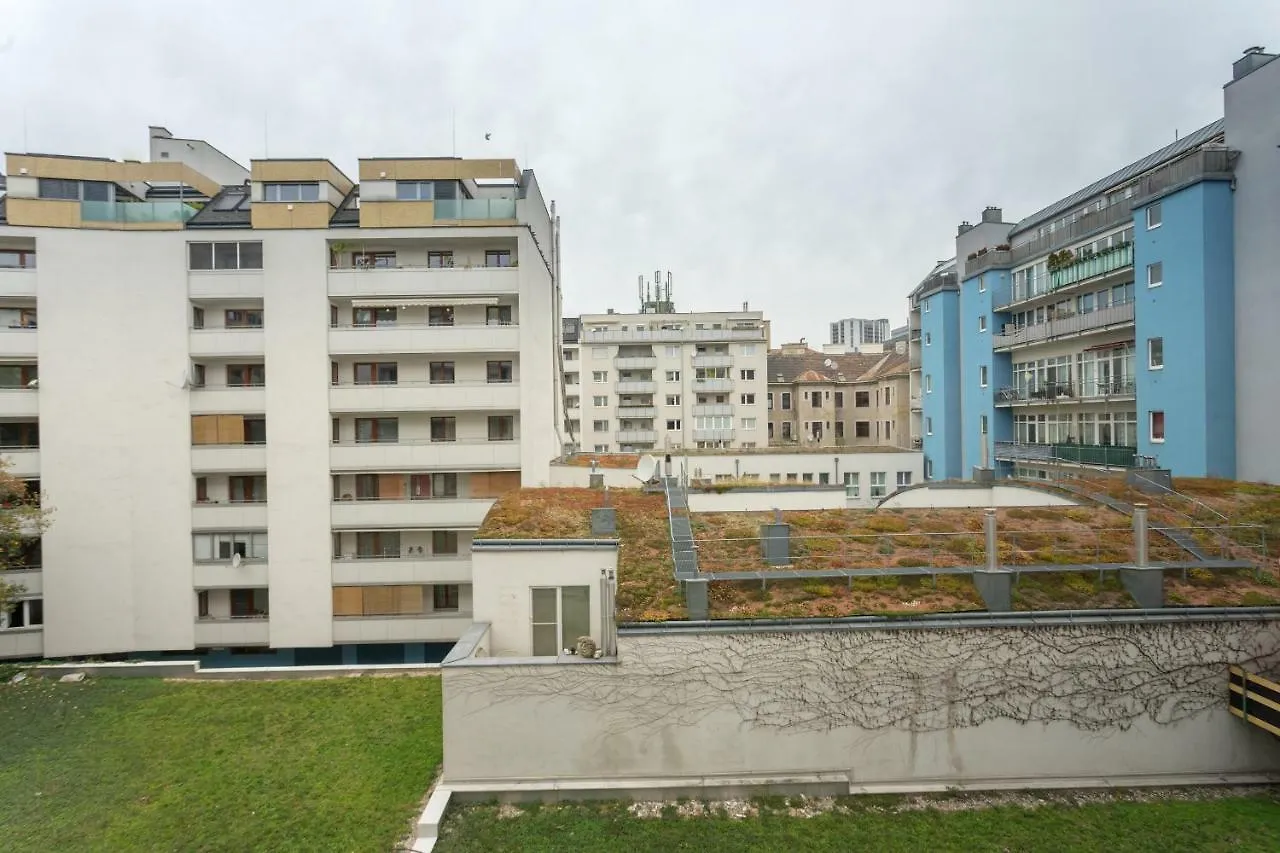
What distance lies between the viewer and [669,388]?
4794 centimetres

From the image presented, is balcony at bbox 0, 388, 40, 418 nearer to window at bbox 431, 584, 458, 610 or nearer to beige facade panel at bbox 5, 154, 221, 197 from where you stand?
beige facade panel at bbox 5, 154, 221, 197

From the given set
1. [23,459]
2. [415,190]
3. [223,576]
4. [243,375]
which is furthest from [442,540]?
[23,459]

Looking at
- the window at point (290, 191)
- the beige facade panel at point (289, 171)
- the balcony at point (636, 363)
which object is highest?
the beige facade panel at point (289, 171)

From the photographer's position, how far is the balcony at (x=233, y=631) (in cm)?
2220

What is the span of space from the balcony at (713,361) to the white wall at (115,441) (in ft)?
110

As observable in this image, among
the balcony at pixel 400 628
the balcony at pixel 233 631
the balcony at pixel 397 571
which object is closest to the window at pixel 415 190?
the balcony at pixel 397 571

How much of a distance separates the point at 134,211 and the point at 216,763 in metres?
20.5

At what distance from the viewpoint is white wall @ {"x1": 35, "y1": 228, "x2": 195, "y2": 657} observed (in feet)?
70.0

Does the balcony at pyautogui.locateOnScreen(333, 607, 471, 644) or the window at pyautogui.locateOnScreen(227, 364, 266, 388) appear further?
the window at pyautogui.locateOnScreen(227, 364, 266, 388)

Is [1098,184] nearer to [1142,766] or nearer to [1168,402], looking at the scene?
[1168,402]

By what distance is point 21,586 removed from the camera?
1989cm

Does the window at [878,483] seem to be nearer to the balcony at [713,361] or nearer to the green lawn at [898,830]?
the balcony at [713,361]

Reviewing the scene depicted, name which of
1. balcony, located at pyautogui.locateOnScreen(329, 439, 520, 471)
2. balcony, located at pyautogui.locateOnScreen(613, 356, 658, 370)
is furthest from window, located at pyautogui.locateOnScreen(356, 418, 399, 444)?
balcony, located at pyautogui.locateOnScreen(613, 356, 658, 370)

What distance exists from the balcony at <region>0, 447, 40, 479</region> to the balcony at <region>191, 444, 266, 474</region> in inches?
206
